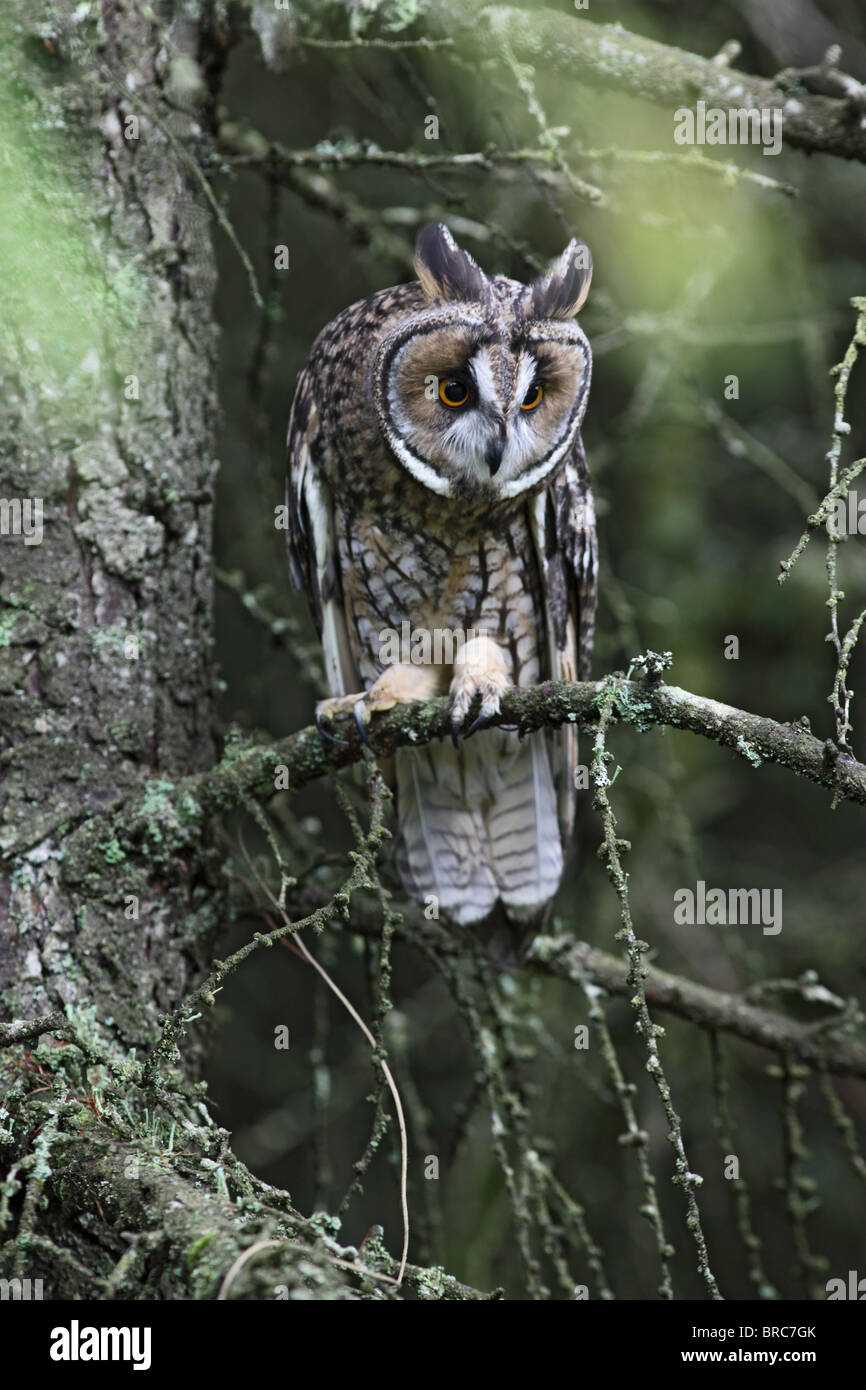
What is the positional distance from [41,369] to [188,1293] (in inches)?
65.1

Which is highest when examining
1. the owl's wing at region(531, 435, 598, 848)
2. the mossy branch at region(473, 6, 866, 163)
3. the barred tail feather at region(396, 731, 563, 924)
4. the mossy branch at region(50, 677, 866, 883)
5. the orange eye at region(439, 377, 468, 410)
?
the mossy branch at region(473, 6, 866, 163)

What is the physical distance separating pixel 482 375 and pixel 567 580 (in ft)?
2.24

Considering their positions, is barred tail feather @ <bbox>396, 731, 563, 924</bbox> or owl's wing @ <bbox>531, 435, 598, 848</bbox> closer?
owl's wing @ <bbox>531, 435, 598, 848</bbox>

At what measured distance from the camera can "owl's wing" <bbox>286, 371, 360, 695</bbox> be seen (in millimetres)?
2688

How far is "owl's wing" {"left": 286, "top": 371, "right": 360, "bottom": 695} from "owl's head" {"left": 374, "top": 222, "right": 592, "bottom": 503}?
13.4 inches

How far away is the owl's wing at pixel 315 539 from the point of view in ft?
8.82

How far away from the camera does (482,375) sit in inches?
89.0

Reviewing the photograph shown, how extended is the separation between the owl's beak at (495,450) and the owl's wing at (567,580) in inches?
13.1

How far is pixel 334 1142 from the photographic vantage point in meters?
4.58

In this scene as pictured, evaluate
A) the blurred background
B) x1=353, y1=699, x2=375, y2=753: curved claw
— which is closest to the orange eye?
the blurred background

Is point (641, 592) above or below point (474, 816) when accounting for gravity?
above

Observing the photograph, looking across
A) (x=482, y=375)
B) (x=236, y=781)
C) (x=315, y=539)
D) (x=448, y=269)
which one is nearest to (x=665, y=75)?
(x=448, y=269)

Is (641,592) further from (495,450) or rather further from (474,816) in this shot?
(495,450)

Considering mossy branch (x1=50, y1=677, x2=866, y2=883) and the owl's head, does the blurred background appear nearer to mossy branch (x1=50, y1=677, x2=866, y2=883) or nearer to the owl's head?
the owl's head
